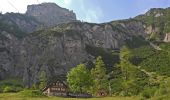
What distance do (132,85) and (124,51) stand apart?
15624 mm

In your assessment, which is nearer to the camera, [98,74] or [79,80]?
[79,80]

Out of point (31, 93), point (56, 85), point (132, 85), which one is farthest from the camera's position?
point (56, 85)

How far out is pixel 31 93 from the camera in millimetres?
101000

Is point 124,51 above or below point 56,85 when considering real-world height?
above

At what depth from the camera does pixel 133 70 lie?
136125mm

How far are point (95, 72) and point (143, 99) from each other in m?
64.9

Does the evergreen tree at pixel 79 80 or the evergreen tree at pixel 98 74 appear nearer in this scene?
the evergreen tree at pixel 79 80

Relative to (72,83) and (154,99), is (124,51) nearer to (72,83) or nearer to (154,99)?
(72,83)

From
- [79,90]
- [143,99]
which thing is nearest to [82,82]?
[79,90]

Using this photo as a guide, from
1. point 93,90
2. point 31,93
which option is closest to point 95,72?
point 93,90

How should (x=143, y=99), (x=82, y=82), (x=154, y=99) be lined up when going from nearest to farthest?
1. (x=154, y=99)
2. (x=143, y=99)
3. (x=82, y=82)

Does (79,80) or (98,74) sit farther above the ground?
(98,74)

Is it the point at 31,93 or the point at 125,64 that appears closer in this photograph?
the point at 31,93

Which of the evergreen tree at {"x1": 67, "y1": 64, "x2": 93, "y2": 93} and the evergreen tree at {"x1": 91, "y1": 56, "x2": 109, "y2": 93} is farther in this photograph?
the evergreen tree at {"x1": 91, "y1": 56, "x2": 109, "y2": 93}
